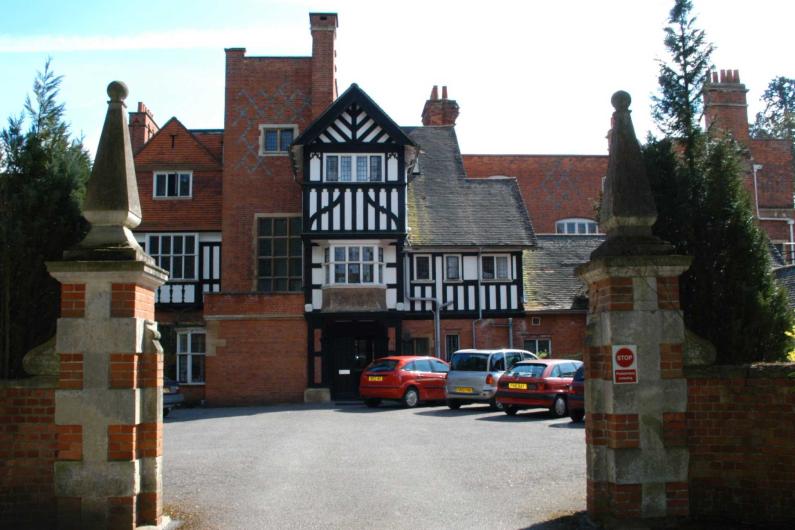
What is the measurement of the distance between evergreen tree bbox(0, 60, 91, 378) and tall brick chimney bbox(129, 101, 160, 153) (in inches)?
1062

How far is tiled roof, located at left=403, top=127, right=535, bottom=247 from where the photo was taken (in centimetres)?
2909

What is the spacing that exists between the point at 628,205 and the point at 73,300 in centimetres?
546

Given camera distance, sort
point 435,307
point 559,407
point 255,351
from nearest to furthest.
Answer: point 559,407 < point 255,351 < point 435,307

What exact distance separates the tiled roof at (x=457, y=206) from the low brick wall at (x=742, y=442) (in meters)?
21.1

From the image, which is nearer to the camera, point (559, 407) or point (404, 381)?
point (559, 407)

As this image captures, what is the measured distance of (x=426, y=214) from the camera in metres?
30.3

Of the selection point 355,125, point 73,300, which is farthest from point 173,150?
point 73,300

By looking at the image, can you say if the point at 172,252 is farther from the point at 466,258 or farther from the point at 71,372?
the point at 71,372

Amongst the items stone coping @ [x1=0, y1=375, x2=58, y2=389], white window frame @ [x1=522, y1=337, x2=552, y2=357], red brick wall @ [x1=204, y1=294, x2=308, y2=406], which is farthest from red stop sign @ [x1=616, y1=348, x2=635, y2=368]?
white window frame @ [x1=522, y1=337, x2=552, y2=357]

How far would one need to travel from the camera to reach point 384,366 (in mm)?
23078

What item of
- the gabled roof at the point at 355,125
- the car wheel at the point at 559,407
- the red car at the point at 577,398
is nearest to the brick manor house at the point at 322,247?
the gabled roof at the point at 355,125

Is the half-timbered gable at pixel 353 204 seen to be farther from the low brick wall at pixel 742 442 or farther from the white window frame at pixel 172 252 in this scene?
the low brick wall at pixel 742 442

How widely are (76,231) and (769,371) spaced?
23.4 ft

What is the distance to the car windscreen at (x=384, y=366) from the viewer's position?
22.9 meters
